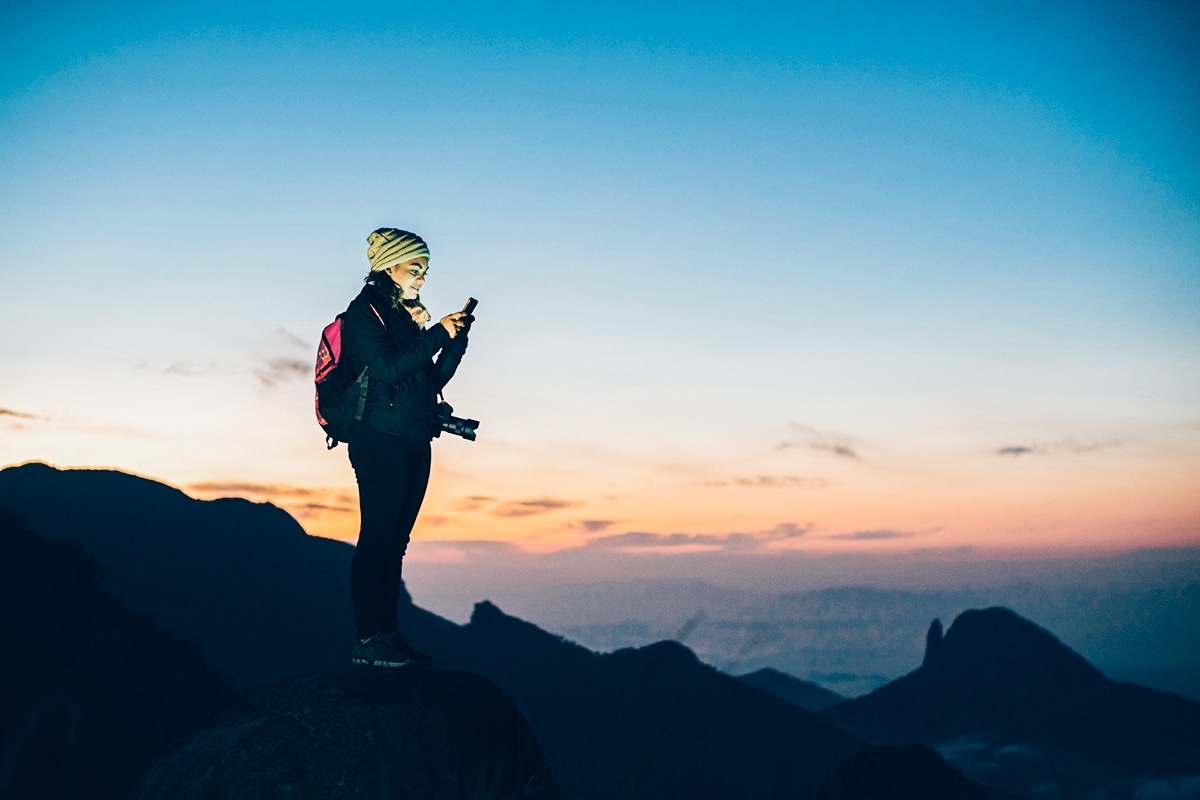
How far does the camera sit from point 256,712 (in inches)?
274

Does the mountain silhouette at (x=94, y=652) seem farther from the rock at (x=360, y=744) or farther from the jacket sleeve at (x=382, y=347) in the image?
the jacket sleeve at (x=382, y=347)

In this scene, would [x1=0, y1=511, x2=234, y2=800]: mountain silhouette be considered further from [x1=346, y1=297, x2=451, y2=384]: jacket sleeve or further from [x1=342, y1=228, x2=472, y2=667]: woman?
[x1=346, y1=297, x2=451, y2=384]: jacket sleeve

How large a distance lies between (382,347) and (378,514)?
1.28 m

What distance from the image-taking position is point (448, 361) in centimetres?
735

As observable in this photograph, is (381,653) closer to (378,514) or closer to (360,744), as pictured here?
(360,744)

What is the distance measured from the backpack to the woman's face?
0.43 meters

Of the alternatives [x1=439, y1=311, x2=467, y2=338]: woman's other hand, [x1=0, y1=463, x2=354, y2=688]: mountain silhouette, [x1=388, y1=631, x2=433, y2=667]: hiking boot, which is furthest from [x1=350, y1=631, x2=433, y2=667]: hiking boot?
[x1=0, y1=463, x2=354, y2=688]: mountain silhouette

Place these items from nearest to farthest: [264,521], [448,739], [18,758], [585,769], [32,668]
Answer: [18,758] < [585,769] < [448,739] < [32,668] < [264,521]

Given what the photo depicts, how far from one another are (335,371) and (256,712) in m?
2.65

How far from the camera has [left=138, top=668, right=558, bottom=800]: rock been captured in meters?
6.16

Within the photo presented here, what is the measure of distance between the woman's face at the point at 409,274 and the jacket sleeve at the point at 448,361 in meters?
0.51

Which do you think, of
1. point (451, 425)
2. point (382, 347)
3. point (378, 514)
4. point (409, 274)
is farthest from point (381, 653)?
point (409, 274)

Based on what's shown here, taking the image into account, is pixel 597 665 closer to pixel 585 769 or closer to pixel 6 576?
pixel 6 576

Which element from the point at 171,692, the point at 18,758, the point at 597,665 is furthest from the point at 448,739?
the point at 597,665
